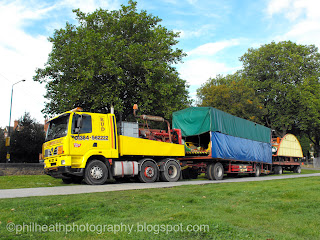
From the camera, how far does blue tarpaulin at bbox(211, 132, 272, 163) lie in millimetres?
17547

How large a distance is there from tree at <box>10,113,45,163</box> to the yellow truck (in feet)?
63.3

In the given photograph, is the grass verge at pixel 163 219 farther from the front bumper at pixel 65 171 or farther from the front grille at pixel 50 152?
the front grille at pixel 50 152

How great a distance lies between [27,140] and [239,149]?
869 inches

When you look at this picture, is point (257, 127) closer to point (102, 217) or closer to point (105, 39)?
point (105, 39)

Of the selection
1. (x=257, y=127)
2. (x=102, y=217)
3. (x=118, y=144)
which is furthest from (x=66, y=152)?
(x=257, y=127)

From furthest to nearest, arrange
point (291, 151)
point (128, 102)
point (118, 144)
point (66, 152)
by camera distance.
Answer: point (291, 151), point (128, 102), point (118, 144), point (66, 152)

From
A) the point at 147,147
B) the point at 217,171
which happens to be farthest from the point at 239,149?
the point at 147,147

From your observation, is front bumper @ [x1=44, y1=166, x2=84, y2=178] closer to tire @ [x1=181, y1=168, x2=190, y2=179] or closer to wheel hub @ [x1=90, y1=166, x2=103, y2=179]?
wheel hub @ [x1=90, y1=166, x2=103, y2=179]

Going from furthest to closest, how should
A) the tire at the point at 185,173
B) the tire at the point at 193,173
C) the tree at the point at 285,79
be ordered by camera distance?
the tree at the point at 285,79, the tire at the point at 193,173, the tire at the point at 185,173

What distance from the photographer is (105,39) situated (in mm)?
24719

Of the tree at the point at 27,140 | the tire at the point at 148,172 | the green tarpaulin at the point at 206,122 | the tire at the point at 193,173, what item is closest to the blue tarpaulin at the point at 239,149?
the green tarpaulin at the point at 206,122

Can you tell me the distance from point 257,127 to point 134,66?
1036 centimetres

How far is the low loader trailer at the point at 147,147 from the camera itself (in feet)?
41.9

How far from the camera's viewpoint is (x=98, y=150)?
13219 millimetres
